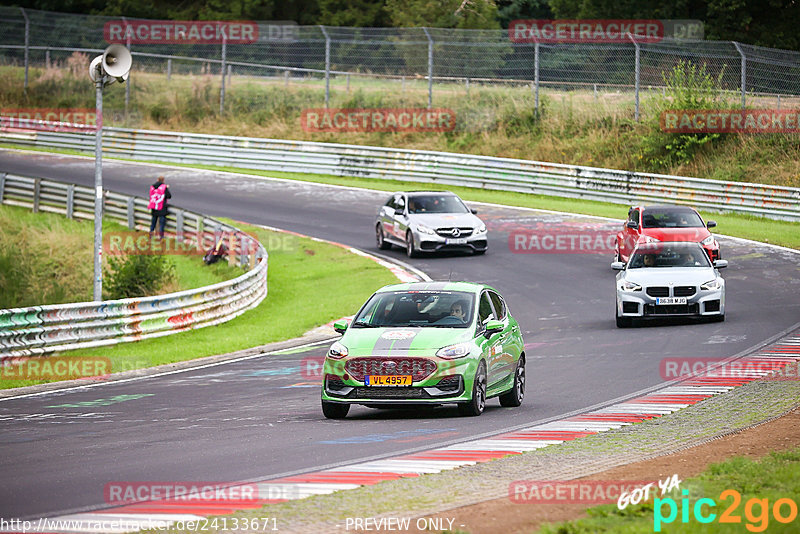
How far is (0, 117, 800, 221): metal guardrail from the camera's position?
118 ft

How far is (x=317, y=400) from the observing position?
14.6m

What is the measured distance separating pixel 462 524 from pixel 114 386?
396 inches

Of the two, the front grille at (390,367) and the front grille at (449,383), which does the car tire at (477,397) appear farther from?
the front grille at (390,367)

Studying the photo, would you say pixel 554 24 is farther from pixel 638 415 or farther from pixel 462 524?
pixel 462 524

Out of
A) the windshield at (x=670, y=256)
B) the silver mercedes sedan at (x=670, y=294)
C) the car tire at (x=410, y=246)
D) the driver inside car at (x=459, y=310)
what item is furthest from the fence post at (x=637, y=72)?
the driver inside car at (x=459, y=310)

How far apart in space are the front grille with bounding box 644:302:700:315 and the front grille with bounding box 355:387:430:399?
8832mm

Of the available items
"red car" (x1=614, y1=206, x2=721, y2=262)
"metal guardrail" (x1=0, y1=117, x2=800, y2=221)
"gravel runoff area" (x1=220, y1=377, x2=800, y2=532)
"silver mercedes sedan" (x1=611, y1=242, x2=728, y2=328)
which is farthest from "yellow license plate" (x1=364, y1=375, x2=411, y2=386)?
"metal guardrail" (x1=0, y1=117, x2=800, y2=221)

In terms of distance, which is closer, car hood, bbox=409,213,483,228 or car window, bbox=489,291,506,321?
car window, bbox=489,291,506,321

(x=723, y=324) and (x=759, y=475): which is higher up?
(x=759, y=475)

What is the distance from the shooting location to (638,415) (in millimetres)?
12633

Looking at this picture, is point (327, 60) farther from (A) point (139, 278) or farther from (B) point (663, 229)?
(B) point (663, 229)

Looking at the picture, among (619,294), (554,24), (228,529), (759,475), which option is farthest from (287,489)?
(554,24)

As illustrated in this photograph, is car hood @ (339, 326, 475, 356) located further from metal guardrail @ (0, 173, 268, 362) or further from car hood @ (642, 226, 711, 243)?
car hood @ (642, 226, 711, 243)

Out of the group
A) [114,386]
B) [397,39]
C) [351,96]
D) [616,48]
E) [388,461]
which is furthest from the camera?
[351,96]
